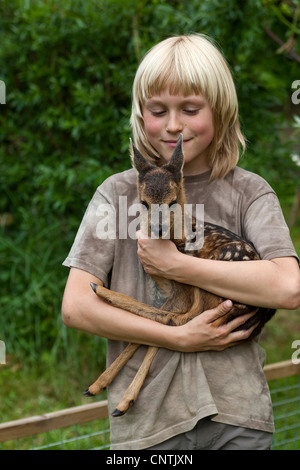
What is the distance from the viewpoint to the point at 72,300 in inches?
104

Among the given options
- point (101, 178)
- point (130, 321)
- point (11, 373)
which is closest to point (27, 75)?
point (101, 178)

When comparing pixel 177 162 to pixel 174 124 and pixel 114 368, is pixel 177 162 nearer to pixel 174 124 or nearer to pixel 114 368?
pixel 174 124

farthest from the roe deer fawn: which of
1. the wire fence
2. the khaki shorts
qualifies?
the wire fence

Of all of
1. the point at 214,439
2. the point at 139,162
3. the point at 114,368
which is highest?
the point at 139,162

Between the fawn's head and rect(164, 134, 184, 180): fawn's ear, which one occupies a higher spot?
rect(164, 134, 184, 180): fawn's ear

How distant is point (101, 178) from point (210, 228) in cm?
248

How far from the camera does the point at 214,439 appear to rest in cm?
258

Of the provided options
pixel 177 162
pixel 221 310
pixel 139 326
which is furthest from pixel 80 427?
pixel 177 162

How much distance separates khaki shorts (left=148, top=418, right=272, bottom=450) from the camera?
102 inches

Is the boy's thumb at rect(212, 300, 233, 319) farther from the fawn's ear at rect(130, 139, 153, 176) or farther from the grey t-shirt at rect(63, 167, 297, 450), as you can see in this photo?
the fawn's ear at rect(130, 139, 153, 176)

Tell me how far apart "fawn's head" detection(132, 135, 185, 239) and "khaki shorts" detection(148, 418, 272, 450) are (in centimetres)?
84

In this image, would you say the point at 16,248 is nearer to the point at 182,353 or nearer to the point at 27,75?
the point at 27,75

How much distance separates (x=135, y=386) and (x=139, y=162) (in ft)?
3.10
